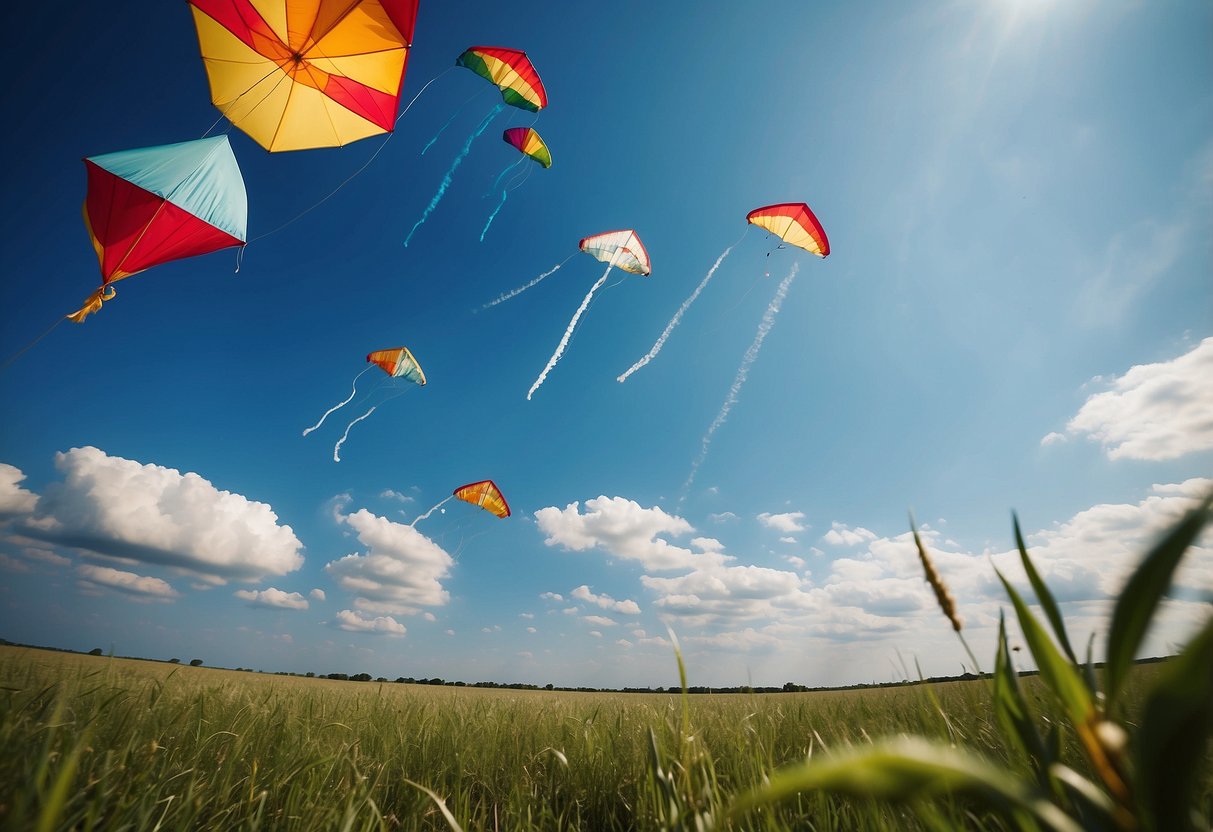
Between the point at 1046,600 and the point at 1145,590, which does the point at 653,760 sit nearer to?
the point at 1046,600

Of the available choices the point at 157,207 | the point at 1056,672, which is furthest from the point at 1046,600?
the point at 157,207

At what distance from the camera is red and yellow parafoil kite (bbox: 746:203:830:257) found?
20.0 m

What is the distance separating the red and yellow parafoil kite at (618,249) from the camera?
23.4 metres

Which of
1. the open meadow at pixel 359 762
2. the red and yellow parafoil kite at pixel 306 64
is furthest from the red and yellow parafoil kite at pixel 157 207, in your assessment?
the open meadow at pixel 359 762

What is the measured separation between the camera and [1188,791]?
530 millimetres

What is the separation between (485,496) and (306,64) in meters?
21.6

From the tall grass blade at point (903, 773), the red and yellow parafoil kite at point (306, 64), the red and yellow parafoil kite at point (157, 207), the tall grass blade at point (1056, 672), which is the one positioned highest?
the red and yellow parafoil kite at point (306, 64)

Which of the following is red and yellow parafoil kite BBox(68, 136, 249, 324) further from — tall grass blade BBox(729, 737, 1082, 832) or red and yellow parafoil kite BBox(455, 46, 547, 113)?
tall grass blade BBox(729, 737, 1082, 832)

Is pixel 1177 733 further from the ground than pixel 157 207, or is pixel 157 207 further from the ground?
pixel 157 207

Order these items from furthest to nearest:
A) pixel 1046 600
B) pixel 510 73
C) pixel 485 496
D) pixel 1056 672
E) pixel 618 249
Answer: pixel 485 496
pixel 618 249
pixel 510 73
pixel 1046 600
pixel 1056 672

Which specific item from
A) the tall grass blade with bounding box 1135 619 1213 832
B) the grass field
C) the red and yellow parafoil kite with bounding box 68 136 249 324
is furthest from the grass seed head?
the red and yellow parafoil kite with bounding box 68 136 249 324

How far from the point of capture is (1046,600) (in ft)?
2.71

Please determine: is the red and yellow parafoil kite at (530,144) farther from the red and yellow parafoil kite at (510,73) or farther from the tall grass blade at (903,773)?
the tall grass blade at (903,773)

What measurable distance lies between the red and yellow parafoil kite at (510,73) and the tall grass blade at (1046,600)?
22827 millimetres
